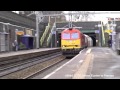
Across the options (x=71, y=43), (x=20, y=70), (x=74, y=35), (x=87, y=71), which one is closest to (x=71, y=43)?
(x=71, y=43)

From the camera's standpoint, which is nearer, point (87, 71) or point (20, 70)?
point (87, 71)

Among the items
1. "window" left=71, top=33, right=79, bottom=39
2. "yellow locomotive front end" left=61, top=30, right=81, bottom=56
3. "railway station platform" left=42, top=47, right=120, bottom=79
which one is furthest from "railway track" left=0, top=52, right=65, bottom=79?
"window" left=71, top=33, right=79, bottom=39

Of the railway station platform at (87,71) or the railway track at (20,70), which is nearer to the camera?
the railway station platform at (87,71)

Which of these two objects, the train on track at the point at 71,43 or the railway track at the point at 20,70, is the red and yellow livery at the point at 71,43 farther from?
the railway track at the point at 20,70

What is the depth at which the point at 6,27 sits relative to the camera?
157 ft

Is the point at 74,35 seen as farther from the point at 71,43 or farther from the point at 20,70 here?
the point at 20,70

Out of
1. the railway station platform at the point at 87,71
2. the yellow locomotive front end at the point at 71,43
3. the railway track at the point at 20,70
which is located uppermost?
the yellow locomotive front end at the point at 71,43

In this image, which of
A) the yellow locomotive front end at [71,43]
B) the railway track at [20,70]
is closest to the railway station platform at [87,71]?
the railway track at [20,70]

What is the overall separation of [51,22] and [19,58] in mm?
45304

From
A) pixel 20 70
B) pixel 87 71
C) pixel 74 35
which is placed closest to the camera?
pixel 87 71

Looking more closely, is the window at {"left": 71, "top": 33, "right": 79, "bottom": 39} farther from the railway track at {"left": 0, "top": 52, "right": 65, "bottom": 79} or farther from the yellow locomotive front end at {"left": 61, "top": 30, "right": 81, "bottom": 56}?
the railway track at {"left": 0, "top": 52, "right": 65, "bottom": 79}
